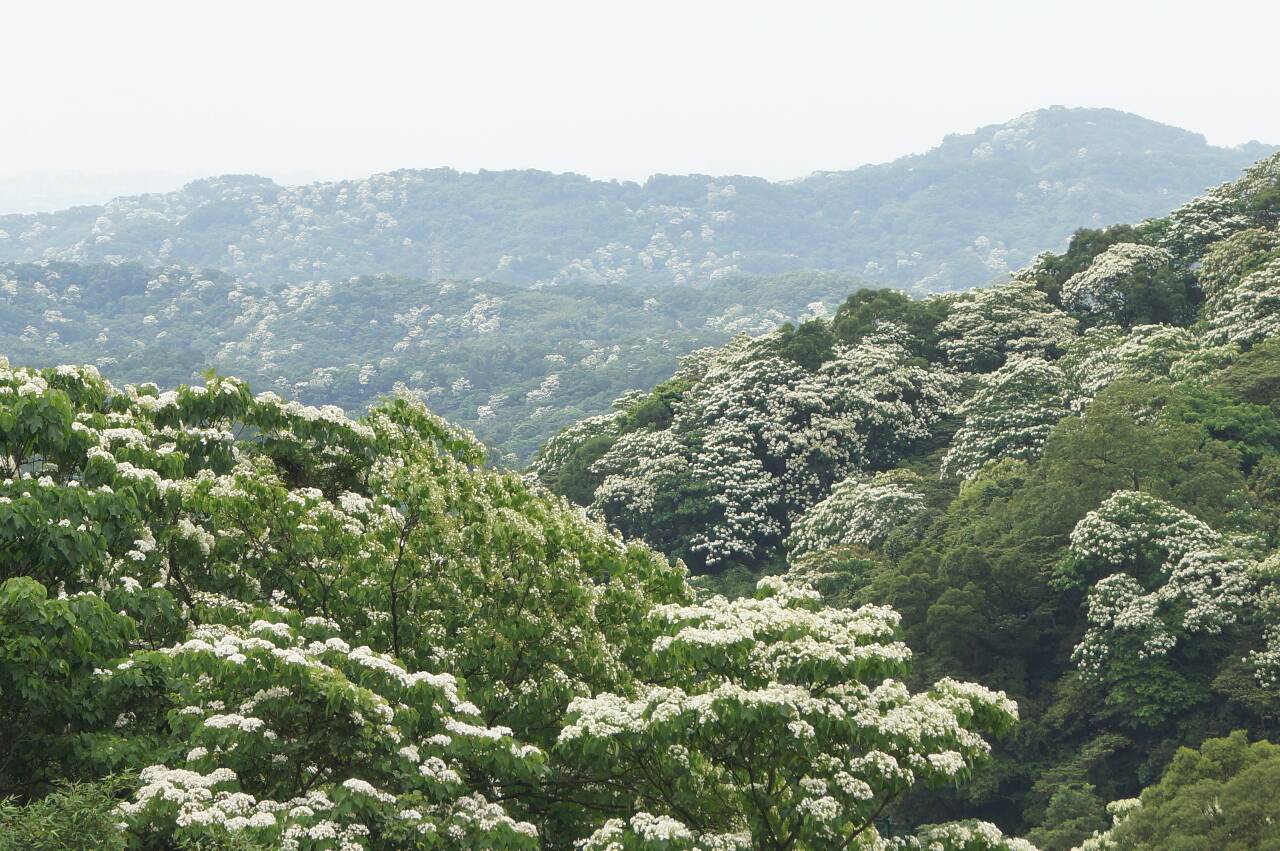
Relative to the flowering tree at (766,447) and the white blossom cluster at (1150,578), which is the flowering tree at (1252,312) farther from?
the white blossom cluster at (1150,578)

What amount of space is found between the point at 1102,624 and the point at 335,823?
72.0 feet

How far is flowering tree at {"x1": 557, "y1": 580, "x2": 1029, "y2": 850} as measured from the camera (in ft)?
39.6

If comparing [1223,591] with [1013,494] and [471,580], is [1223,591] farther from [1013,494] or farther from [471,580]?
[471,580]

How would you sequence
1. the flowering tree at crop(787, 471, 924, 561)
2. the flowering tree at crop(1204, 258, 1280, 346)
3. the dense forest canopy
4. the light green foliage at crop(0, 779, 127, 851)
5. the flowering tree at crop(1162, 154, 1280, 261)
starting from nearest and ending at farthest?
the light green foliage at crop(0, 779, 127, 851) < the dense forest canopy < the flowering tree at crop(787, 471, 924, 561) < the flowering tree at crop(1204, 258, 1280, 346) < the flowering tree at crop(1162, 154, 1280, 261)

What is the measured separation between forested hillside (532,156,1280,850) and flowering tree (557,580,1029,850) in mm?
8518

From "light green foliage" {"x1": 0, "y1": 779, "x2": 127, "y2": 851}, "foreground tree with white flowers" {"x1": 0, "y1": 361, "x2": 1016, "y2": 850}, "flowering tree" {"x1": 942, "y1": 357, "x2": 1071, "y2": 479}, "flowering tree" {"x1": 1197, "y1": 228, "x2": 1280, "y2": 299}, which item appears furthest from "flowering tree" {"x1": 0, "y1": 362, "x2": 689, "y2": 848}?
"flowering tree" {"x1": 1197, "y1": 228, "x2": 1280, "y2": 299}

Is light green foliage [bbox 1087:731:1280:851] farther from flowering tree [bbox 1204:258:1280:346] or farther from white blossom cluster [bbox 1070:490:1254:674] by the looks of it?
flowering tree [bbox 1204:258:1280:346]

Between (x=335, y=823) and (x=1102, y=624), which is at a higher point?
(x=335, y=823)

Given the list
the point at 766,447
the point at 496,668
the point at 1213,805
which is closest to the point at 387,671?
the point at 496,668

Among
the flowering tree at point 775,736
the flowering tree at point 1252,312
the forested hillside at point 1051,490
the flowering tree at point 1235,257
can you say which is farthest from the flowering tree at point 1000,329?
the flowering tree at point 775,736

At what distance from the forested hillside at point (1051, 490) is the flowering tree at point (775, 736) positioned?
8.52 meters

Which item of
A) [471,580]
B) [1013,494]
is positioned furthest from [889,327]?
[471,580]

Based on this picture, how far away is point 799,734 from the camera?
1196 cm

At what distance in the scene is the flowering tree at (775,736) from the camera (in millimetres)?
12062
